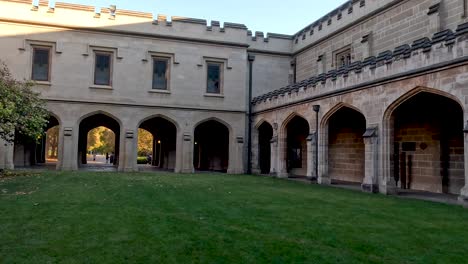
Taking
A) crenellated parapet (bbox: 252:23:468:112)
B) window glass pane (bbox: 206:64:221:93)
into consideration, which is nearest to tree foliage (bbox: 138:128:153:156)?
window glass pane (bbox: 206:64:221:93)

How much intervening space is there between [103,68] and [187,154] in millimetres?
5926

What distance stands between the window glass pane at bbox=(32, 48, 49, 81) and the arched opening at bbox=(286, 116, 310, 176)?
12.0 metres

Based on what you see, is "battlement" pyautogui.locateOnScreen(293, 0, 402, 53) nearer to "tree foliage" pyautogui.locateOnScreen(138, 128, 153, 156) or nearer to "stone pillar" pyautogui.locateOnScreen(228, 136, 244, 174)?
"stone pillar" pyautogui.locateOnScreen(228, 136, 244, 174)

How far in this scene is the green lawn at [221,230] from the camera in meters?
4.41

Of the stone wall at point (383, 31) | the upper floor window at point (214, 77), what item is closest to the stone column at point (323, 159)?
the stone wall at point (383, 31)

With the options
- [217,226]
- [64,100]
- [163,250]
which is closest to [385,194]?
[217,226]

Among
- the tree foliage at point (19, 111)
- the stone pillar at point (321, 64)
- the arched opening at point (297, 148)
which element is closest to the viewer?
the tree foliage at point (19, 111)

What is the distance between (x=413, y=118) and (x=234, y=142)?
380 inches

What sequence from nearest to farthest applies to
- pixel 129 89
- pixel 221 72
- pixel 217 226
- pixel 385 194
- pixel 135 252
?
pixel 135 252 < pixel 217 226 < pixel 385 194 < pixel 129 89 < pixel 221 72

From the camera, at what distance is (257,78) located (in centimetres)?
2211

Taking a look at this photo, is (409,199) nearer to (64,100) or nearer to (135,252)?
(135,252)

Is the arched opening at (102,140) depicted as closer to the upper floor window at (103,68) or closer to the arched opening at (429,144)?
the upper floor window at (103,68)

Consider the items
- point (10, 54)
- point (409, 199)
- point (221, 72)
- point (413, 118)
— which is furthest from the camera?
point (221, 72)

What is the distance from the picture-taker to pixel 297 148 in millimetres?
20234
